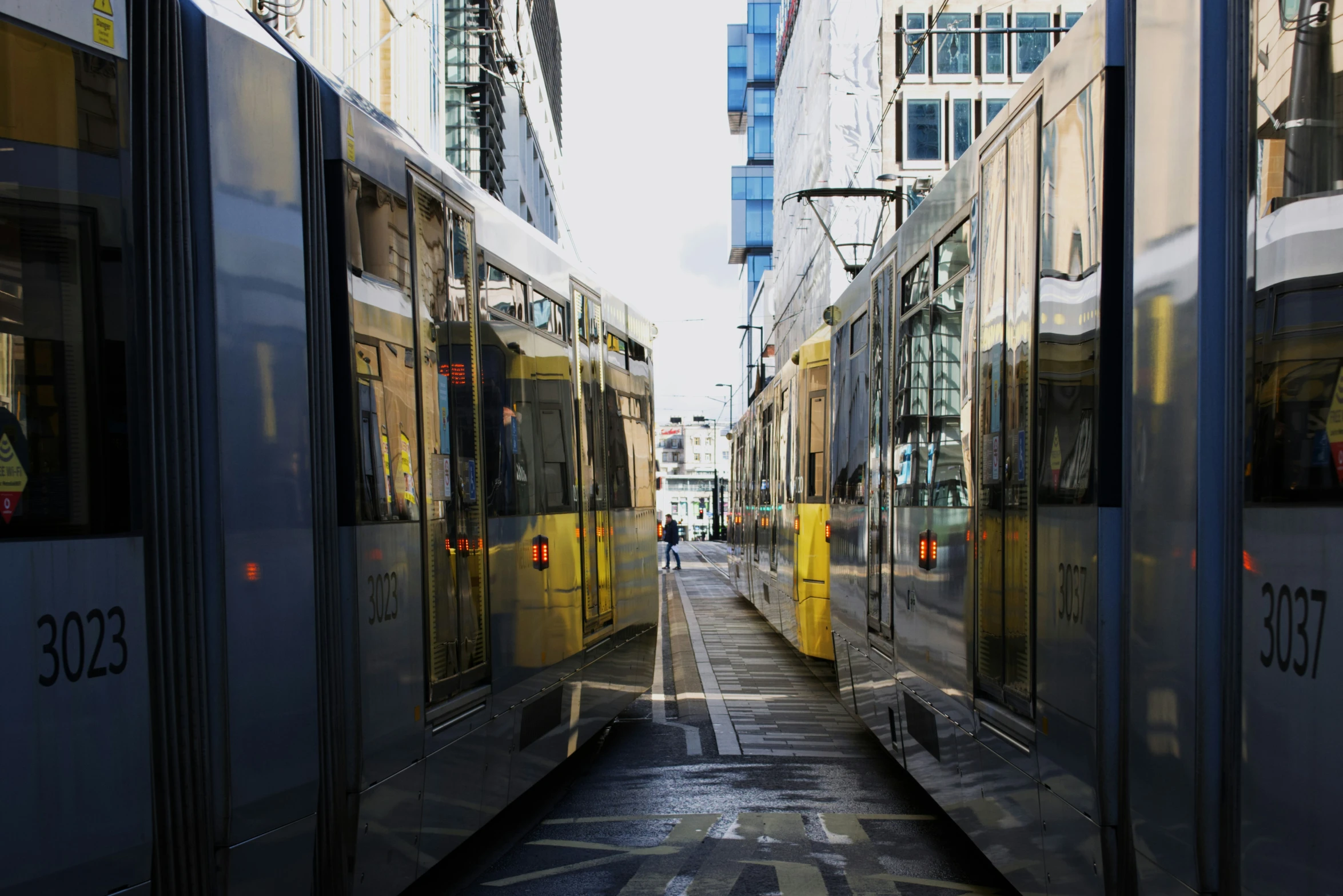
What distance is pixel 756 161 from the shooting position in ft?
382

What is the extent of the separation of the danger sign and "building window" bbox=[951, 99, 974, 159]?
157ft

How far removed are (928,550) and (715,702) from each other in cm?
640

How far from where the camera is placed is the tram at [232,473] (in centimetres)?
330

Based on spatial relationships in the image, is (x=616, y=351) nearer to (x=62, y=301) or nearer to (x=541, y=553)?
(x=541, y=553)

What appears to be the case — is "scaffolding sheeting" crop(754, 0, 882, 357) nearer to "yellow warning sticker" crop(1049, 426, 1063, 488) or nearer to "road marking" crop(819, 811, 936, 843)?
"road marking" crop(819, 811, 936, 843)

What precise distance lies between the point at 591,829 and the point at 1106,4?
507 centimetres

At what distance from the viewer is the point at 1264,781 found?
3.08 m

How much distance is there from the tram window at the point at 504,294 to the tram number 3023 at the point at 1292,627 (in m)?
4.35

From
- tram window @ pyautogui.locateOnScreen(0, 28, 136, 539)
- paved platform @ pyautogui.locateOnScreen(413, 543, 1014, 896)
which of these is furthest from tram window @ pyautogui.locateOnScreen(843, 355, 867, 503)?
tram window @ pyautogui.locateOnScreen(0, 28, 136, 539)

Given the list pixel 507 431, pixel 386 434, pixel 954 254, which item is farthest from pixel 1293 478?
pixel 507 431

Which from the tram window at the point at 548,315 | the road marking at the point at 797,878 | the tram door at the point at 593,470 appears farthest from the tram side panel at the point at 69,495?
the tram door at the point at 593,470

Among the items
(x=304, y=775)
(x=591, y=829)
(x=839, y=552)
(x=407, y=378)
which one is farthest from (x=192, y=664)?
(x=839, y=552)

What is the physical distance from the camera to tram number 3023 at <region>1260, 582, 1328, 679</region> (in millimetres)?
2814

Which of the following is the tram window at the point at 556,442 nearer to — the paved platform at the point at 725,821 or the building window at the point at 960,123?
the paved platform at the point at 725,821
